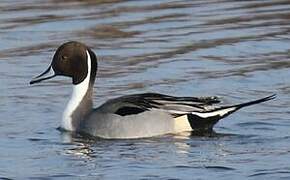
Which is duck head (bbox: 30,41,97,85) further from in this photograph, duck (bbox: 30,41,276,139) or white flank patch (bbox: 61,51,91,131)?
duck (bbox: 30,41,276,139)

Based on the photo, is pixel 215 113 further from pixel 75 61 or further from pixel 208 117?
pixel 75 61

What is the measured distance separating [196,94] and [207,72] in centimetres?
114

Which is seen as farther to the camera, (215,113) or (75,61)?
(75,61)

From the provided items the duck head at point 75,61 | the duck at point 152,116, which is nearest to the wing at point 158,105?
the duck at point 152,116

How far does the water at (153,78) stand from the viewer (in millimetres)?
11438

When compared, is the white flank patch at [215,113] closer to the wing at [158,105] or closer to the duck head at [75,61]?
the wing at [158,105]

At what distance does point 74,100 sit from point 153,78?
220 centimetres

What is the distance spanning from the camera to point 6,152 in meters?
12.1

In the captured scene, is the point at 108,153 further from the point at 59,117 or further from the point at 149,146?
the point at 59,117

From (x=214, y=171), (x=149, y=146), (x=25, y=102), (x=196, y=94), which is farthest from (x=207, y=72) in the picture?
(x=214, y=171)

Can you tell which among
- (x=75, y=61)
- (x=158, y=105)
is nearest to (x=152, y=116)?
(x=158, y=105)

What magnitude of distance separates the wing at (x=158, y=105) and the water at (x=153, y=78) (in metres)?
0.27

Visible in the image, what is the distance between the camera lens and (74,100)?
44.7ft

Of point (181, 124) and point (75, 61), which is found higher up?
point (75, 61)
